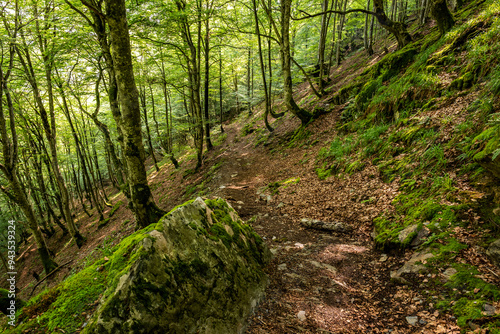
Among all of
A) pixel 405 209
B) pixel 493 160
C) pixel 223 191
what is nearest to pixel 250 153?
pixel 223 191

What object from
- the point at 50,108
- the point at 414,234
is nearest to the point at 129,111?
the point at 414,234

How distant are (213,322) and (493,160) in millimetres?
4762

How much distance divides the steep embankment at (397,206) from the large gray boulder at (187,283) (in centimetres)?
38

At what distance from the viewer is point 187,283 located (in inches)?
101

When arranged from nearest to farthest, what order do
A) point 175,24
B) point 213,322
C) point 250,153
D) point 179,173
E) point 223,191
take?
point 213,322 < point 223,191 < point 175,24 < point 250,153 < point 179,173

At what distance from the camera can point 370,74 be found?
1034cm

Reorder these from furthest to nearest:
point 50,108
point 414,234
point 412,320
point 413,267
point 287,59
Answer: point 287,59 → point 50,108 → point 414,234 → point 413,267 → point 412,320

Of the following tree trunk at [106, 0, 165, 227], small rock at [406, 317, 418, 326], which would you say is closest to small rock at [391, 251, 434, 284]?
small rock at [406, 317, 418, 326]

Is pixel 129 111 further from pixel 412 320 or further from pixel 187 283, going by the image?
pixel 412 320

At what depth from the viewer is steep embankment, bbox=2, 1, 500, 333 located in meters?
2.86

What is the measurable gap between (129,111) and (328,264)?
5.04m

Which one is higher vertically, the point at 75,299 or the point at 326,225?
the point at 75,299

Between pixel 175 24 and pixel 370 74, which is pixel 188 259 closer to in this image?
pixel 370 74

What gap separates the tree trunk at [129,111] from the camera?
13.9 feet
